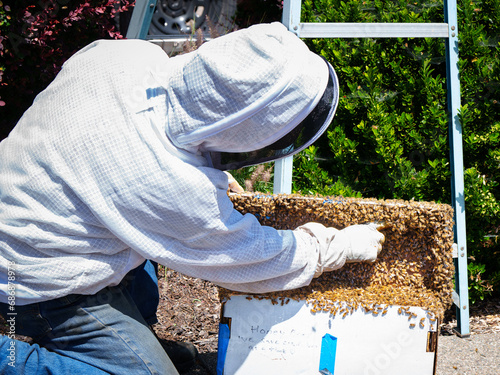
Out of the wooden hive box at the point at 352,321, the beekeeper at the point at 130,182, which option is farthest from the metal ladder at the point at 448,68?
the beekeeper at the point at 130,182

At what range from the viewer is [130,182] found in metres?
1.50

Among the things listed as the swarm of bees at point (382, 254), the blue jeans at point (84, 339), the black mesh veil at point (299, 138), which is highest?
the black mesh veil at point (299, 138)

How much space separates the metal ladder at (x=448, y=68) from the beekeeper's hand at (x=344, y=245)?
27.9 inches

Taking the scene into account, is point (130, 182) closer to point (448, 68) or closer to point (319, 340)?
point (319, 340)

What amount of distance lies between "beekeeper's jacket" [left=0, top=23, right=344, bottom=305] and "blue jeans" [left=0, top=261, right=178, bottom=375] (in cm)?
7

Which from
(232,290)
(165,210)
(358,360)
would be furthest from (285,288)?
(165,210)

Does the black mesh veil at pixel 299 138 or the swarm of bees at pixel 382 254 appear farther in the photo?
the swarm of bees at pixel 382 254

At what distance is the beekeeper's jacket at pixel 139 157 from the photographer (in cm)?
150

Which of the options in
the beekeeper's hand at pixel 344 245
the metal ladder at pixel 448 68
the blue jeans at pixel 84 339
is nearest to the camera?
the blue jeans at pixel 84 339

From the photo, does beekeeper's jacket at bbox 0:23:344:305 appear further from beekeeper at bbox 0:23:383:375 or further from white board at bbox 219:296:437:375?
white board at bbox 219:296:437:375

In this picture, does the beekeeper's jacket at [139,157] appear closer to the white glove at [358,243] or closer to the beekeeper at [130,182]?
the beekeeper at [130,182]

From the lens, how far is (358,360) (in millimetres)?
1831

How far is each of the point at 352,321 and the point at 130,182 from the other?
945 mm

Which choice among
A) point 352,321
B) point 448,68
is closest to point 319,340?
point 352,321
